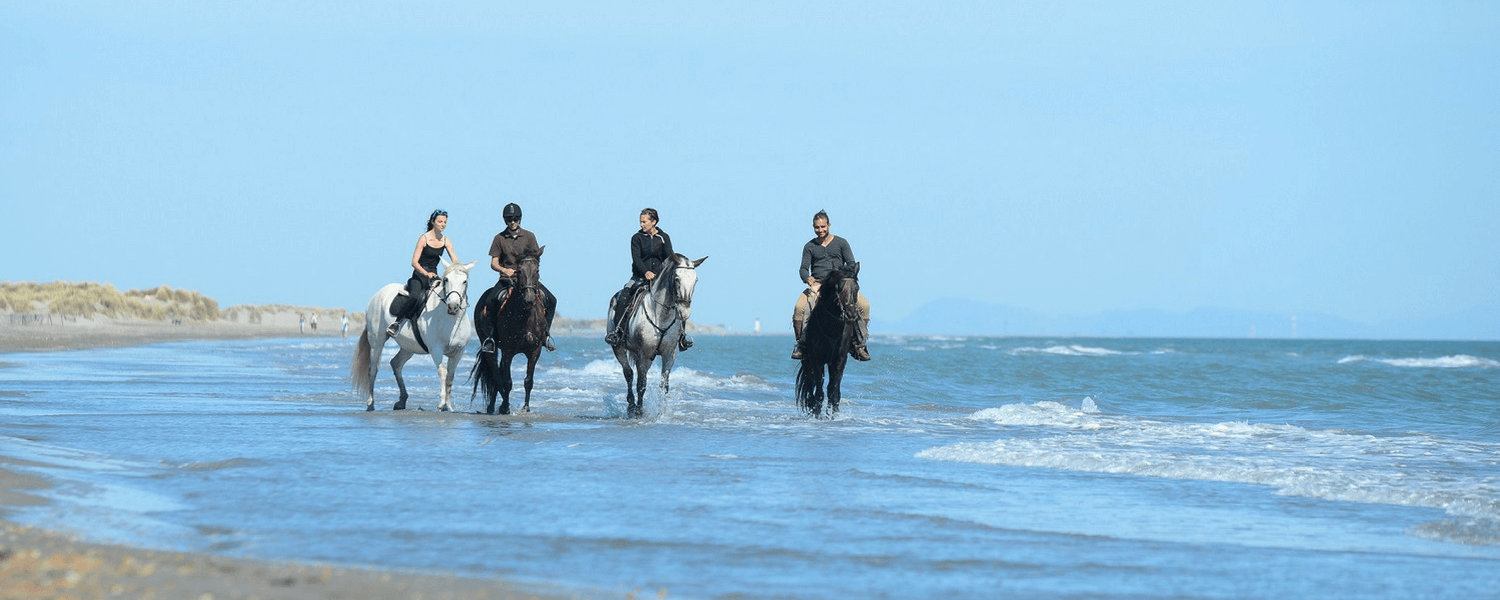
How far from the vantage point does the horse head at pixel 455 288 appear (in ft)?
47.6

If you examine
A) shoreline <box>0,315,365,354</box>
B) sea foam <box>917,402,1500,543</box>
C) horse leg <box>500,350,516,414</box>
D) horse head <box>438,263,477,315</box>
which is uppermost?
horse head <box>438,263,477,315</box>

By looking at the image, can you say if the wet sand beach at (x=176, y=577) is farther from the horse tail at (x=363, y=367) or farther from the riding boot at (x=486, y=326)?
the horse tail at (x=363, y=367)

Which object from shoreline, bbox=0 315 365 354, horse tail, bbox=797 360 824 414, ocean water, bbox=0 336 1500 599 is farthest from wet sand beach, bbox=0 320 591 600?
shoreline, bbox=0 315 365 354

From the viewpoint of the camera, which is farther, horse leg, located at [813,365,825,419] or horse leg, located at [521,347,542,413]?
horse leg, located at [813,365,825,419]

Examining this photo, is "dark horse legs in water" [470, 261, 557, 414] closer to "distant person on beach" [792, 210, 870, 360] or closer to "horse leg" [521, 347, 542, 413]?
"horse leg" [521, 347, 542, 413]

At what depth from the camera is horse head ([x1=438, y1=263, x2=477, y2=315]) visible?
571 inches

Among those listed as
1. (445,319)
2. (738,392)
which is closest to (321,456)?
(445,319)

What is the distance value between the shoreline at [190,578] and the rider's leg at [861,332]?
1006cm

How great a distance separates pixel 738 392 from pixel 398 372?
886 cm

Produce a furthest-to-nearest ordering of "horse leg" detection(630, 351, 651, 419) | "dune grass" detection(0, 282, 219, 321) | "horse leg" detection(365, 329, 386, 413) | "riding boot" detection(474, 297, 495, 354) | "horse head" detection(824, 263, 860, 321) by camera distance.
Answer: "dune grass" detection(0, 282, 219, 321), "horse leg" detection(365, 329, 386, 413), "horse leg" detection(630, 351, 651, 419), "riding boot" detection(474, 297, 495, 354), "horse head" detection(824, 263, 860, 321)

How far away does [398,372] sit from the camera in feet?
52.8

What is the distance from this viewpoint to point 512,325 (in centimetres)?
1478

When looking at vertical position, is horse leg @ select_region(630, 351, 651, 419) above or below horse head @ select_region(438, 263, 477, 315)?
below

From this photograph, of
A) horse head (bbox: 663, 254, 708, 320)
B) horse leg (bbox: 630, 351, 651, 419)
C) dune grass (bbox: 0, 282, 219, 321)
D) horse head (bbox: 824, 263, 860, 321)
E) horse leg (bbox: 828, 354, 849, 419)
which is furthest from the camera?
dune grass (bbox: 0, 282, 219, 321)
